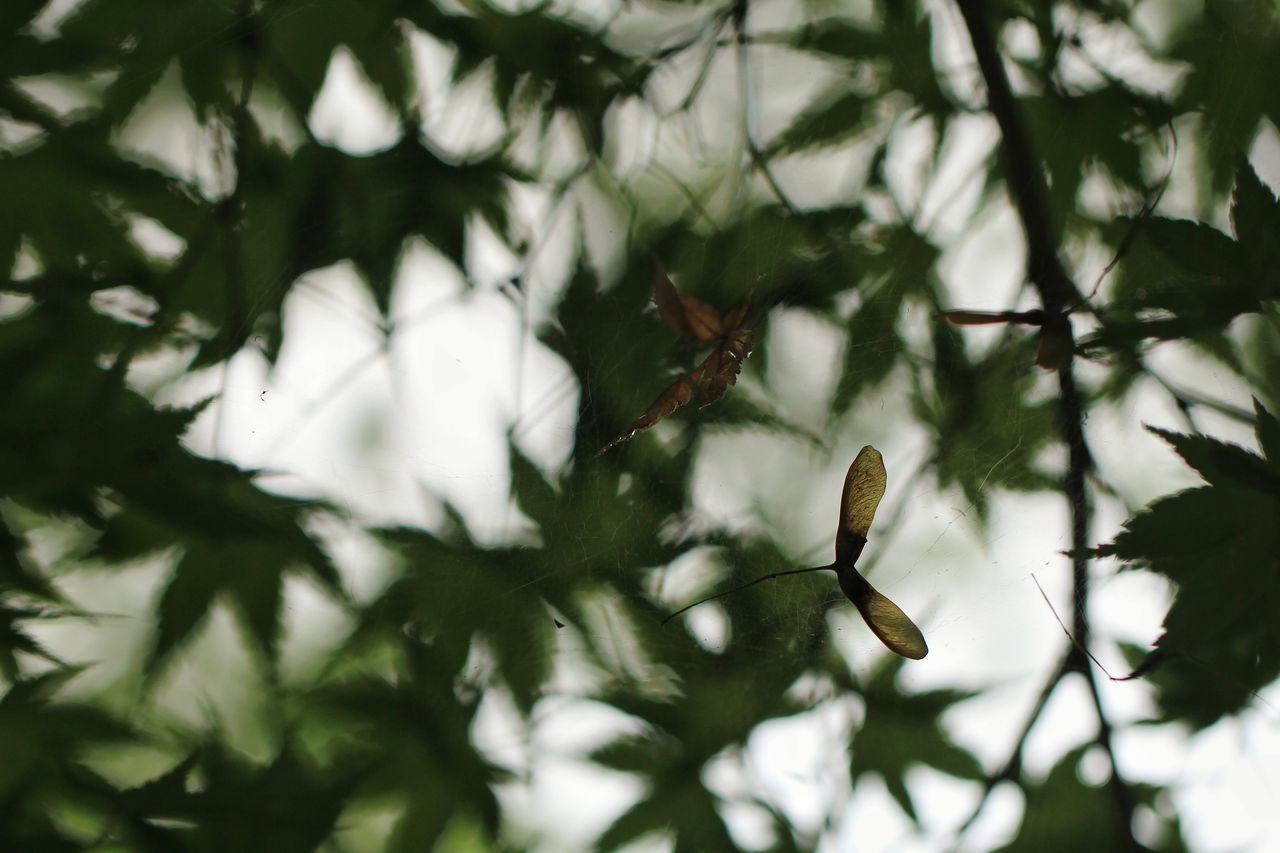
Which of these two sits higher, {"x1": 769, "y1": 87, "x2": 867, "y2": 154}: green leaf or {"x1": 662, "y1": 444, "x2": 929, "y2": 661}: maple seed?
{"x1": 769, "y1": 87, "x2": 867, "y2": 154}: green leaf

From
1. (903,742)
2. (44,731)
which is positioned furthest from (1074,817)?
(44,731)

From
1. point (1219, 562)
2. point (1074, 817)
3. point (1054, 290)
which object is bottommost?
point (1074, 817)

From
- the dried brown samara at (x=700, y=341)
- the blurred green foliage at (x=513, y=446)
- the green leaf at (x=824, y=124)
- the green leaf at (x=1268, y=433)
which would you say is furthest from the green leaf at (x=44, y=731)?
the green leaf at (x=1268, y=433)

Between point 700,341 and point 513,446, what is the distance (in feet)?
0.41

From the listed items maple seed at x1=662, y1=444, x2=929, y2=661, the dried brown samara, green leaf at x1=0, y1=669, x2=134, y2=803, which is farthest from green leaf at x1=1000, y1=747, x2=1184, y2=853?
green leaf at x1=0, y1=669, x2=134, y2=803

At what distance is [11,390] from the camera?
1.62ft

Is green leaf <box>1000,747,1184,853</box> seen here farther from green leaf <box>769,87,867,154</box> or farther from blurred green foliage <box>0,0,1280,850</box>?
green leaf <box>769,87,867,154</box>

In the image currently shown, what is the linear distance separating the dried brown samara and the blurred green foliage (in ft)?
0.04

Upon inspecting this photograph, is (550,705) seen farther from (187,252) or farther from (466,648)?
(187,252)

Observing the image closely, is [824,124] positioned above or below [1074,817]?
above

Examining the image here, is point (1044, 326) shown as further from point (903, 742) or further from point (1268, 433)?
point (903, 742)

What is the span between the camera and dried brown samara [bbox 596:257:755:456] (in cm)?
47

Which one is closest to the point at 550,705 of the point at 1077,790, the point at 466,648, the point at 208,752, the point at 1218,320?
the point at 466,648

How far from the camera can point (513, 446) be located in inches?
19.3
